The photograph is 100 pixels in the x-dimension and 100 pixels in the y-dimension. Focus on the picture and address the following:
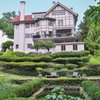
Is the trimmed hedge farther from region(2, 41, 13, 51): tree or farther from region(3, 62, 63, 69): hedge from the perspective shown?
region(2, 41, 13, 51): tree

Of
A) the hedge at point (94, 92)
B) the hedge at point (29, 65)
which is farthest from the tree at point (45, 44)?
the hedge at point (94, 92)

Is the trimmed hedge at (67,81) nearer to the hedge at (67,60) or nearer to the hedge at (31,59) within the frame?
the hedge at (31,59)

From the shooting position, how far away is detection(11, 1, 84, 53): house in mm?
54500

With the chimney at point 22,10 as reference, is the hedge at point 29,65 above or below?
below

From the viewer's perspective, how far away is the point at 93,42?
51344mm

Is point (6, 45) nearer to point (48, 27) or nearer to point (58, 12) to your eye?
point (48, 27)

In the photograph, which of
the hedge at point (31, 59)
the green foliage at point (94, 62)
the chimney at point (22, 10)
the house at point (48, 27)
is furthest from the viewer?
the chimney at point (22, 10)

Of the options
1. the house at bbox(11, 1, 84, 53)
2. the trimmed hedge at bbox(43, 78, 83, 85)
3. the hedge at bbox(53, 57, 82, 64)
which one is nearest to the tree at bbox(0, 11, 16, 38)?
the house at bbox(11, 1, 84, 53)

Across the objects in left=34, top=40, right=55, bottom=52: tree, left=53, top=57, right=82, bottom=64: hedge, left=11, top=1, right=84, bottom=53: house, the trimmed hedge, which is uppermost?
left=11, top=1, right=84, bottom=53: house

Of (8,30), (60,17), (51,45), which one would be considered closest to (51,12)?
(60,17)

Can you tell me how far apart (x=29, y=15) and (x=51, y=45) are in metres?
14.8

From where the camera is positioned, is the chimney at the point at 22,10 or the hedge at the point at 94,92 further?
the chimney at the point at 22,10

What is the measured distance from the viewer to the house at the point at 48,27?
2146 inches

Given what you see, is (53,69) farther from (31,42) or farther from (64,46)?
(31,42)
